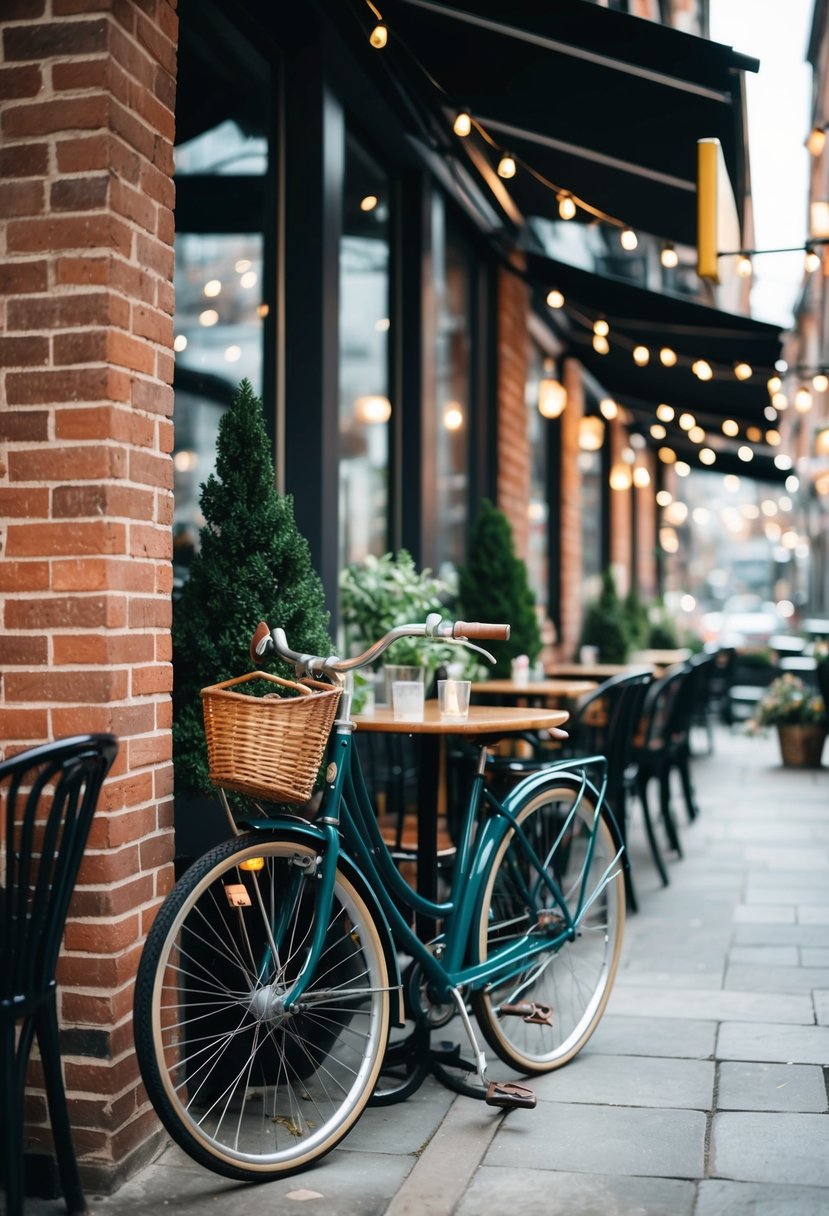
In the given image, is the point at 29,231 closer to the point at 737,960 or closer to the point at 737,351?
the point at 737,960

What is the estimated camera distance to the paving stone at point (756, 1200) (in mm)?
2551

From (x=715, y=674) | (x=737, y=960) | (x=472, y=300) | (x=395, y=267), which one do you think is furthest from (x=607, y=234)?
(x=737, y=960)

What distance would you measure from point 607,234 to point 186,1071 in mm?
10343

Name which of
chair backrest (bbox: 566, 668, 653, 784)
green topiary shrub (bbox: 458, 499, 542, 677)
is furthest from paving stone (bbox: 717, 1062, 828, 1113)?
green topiary shrub (bbox: 458, 499, 542, 677)

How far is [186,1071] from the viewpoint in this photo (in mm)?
3117

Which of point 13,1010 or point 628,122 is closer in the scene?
point 13,1010

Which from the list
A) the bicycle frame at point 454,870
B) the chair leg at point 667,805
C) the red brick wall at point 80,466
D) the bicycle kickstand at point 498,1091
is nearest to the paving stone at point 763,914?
the chair leg at point 667,805

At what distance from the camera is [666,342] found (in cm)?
797

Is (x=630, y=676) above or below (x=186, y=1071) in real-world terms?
above

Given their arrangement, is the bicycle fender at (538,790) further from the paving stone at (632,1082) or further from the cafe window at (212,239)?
the cafe window at (212,239)

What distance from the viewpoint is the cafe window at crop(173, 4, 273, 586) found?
402cm

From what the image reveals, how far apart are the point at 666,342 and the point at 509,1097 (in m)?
5.86

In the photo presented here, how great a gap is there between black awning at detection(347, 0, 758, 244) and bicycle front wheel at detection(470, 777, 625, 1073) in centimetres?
239

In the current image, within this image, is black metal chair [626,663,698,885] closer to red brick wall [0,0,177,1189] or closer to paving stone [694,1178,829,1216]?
paving stone [694,1178,829,1216]
